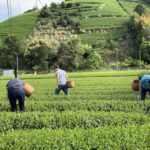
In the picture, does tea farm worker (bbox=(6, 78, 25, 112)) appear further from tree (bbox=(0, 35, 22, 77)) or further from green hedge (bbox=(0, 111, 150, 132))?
tree (bbox=(0, 35, 22, 77))

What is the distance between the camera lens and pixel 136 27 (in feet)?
496

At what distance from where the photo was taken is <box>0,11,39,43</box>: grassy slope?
6698 inches

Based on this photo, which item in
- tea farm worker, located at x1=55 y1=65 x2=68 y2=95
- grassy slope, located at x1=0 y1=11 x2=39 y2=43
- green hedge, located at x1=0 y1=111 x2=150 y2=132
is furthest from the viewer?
grassy slope, located at x1=0 y1=11 x2=39 y2=43

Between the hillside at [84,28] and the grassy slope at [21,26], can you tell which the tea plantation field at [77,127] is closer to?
the hillside at [84,28]

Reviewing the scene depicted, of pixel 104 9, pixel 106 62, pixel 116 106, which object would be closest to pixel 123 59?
pixel 106 62

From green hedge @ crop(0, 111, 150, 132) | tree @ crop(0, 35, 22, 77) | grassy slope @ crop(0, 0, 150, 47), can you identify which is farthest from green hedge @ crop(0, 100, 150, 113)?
grassy slope @ crop(0, 0, 150, 47)

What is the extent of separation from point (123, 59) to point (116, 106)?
4905 inches

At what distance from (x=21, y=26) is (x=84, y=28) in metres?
27.4

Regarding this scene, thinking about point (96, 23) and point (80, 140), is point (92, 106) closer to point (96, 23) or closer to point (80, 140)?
point (80, 140)

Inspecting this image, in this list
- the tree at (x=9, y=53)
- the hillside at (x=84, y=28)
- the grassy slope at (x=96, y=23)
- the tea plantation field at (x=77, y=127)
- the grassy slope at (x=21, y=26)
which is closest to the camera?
the tea plantation field at (x=77, y=127)

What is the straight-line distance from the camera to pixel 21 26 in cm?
17975

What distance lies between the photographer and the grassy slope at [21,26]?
170125 mm

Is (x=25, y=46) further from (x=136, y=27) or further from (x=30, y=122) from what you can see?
(x=30, y=122)

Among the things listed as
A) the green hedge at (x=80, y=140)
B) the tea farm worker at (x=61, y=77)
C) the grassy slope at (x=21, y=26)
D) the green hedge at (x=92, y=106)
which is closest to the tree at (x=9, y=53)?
the grassy slope at (x=21, y=26)
